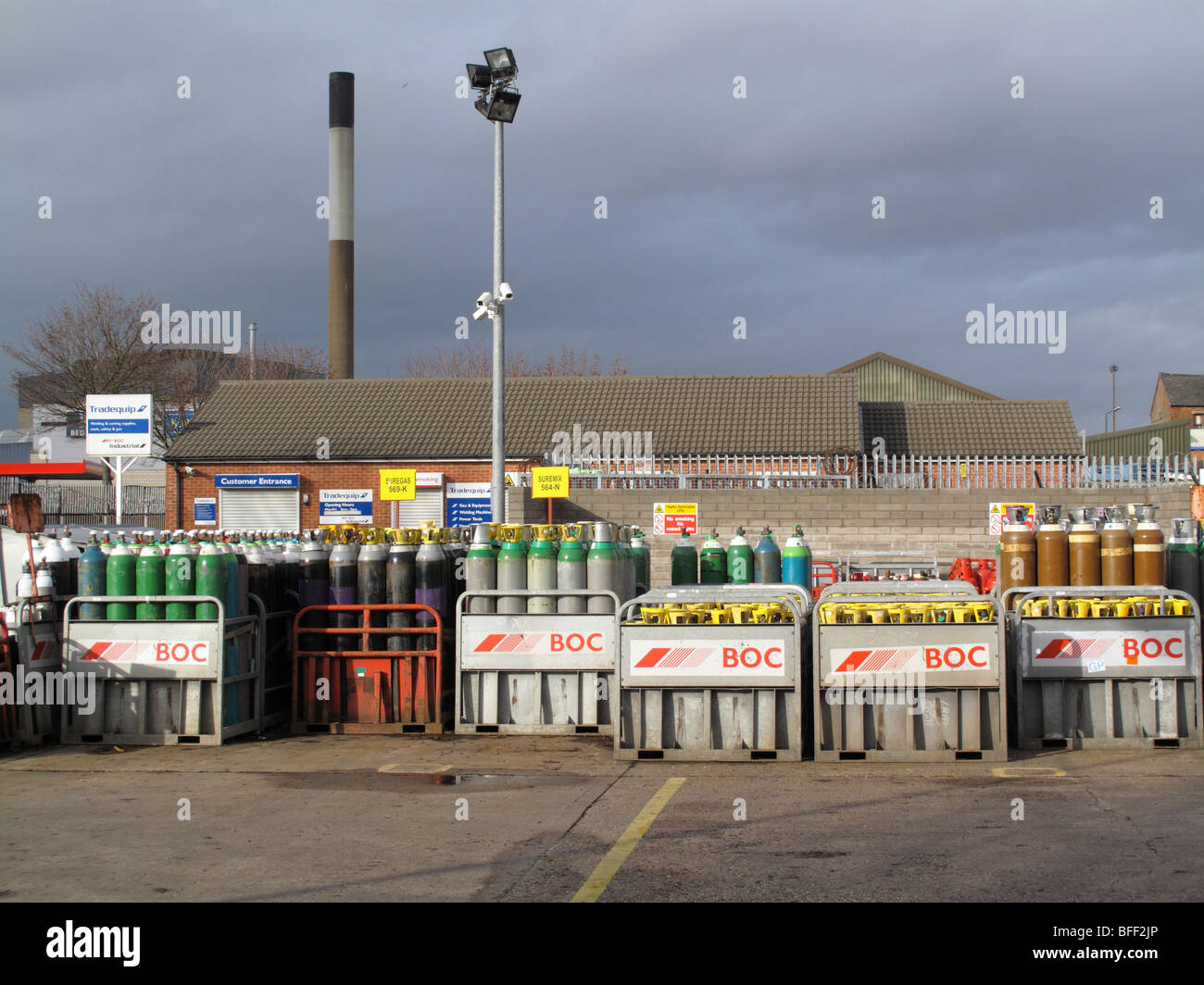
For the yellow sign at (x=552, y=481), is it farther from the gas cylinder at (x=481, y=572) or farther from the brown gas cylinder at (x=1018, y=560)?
the brown gas cylinder at (x=1018, y=560)

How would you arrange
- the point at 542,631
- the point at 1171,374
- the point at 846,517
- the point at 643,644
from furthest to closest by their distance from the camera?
the point at 1171,374
the point at 846,517
the point at 542,631
the point at 643,644

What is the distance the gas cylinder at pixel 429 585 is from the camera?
452 inches

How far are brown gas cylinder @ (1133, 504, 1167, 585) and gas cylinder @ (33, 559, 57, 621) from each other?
1043 cm

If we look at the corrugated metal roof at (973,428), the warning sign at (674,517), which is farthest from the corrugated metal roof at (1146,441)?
the warning sign at (674,517)

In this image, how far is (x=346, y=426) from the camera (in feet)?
130

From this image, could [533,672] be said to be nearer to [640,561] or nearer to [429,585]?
[429,585]

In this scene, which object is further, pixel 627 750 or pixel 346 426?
pixel 346 426

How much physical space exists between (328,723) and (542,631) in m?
2.35

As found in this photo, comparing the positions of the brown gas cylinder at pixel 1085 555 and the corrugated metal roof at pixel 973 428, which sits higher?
the corrugated metal roof at pixel 973 428

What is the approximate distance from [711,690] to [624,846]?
9.81 feet

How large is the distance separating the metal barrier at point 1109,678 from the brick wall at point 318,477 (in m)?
27.4

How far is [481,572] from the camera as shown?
11.4 meters
